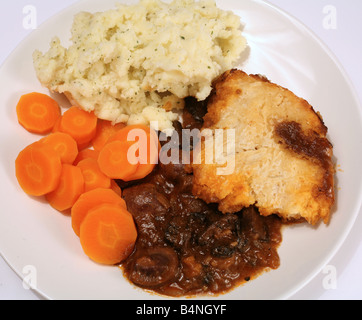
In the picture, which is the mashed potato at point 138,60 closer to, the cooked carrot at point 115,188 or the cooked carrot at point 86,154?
the cooked carrot at point 86,154

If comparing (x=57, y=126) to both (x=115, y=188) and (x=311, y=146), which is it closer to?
(x=115, y=188)

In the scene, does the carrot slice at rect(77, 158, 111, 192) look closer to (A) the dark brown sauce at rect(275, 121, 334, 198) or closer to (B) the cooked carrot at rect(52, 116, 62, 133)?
(B) the cooked carrot at rect(52, 116, 62, 133)

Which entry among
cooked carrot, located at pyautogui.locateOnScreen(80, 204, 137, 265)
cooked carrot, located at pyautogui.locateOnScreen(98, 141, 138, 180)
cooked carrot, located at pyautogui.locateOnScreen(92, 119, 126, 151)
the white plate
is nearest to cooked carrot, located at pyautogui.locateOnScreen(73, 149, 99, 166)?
cooked carrot, located at pyautogui.locateOnScreen(92, 119, 126, 151)

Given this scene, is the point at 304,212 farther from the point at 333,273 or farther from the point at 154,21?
the point at 154,21

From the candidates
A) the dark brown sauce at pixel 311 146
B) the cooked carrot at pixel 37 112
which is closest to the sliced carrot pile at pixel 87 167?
the cooked carrot at pixel 37 112
